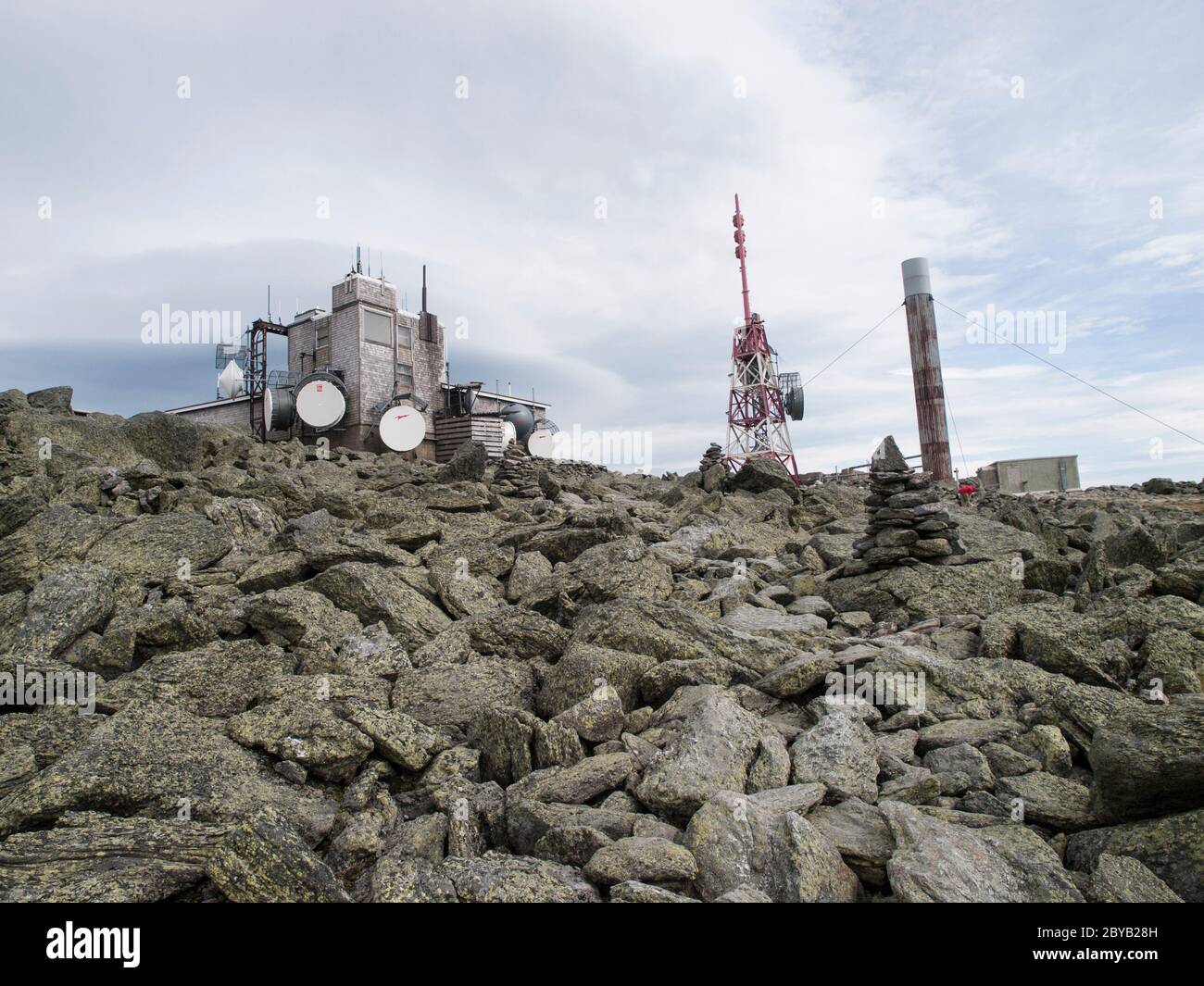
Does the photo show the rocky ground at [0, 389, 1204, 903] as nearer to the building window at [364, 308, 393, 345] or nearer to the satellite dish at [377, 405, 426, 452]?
the satellite dish at [377, 405, 426, 452]

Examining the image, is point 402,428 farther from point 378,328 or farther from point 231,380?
point 231,380

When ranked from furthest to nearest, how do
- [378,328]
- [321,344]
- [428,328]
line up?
1. [428,328]
2. [321,344]
3. [378,328]

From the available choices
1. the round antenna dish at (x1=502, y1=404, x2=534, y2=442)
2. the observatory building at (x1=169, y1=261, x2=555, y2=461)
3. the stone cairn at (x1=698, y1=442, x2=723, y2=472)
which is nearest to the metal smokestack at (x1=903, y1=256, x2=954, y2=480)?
the stone cairn at (x1=698, y1=442, x2=723, y2=472)

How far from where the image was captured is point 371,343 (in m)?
38.3

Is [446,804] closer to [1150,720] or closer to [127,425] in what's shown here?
[1150,720]

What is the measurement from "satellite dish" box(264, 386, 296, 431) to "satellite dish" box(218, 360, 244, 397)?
778cm

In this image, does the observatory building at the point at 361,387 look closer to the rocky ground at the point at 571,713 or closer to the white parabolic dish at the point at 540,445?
the white parabolic dish at the point at 540,445

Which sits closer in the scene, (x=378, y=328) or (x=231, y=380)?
(x=378, y=328)

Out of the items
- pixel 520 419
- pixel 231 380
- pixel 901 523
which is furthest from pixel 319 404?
pixel 901 523

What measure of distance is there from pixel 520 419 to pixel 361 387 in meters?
13.9

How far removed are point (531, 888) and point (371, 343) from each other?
3649 cm

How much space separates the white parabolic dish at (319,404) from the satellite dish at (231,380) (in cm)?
1053

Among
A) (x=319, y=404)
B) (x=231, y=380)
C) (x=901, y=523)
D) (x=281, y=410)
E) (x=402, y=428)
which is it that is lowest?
(x=901, y=523)

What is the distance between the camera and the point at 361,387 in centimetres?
3756
